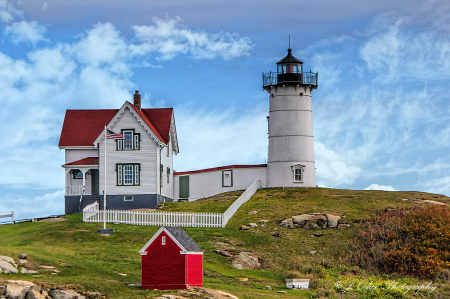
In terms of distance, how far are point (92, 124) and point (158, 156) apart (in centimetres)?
791

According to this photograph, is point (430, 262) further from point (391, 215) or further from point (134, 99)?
point (134, 99)

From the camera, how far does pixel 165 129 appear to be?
48625 millimetres

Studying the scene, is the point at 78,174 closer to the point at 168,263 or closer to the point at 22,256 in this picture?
the point at 22,256

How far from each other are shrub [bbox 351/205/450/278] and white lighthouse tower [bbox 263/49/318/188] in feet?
51.0

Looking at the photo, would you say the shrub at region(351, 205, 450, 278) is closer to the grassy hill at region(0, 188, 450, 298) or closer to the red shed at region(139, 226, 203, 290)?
the grassy hill at region(0, 188, 450, 298)

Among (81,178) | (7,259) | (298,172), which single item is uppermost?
(298,172)

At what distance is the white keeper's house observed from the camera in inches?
1770

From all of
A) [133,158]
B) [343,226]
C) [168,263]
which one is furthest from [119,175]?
[168,263]

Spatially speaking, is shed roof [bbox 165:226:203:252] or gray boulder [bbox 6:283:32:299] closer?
gray boulder [bbox 6:283:32:299]

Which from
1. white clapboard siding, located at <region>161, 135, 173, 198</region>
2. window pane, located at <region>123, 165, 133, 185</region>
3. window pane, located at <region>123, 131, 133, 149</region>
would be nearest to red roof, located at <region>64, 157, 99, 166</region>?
window pane, located at <region>123, 165, 133, 185</region>

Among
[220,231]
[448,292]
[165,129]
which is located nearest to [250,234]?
[220,231]

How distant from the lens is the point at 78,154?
156ft

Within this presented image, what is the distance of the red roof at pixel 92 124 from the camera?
47.6m

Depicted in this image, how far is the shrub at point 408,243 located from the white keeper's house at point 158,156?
53.9 ft
